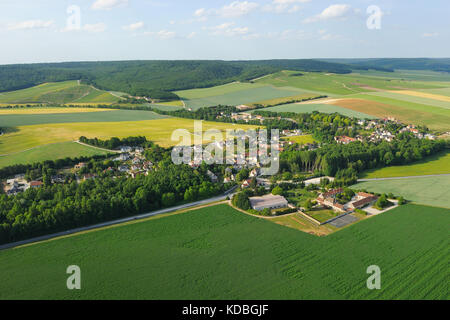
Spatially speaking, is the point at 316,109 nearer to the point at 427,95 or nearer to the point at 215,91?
the point at 427,95

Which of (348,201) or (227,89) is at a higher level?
(227,89)

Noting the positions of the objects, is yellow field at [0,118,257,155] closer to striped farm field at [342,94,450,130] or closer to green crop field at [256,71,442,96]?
striped farm field at [342,94,450,130]

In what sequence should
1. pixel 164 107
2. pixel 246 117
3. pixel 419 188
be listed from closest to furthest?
pixel 419 188
pixel 246 117
pixel 164 107

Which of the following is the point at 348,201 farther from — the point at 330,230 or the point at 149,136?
the point at 149,136

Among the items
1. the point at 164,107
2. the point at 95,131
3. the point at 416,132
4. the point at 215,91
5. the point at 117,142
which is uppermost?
the point at 215,91

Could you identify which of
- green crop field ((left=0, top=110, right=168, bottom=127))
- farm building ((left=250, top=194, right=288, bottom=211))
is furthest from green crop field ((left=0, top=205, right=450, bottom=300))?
green crop field ((left=0, top=110, right=168, bottom=127))

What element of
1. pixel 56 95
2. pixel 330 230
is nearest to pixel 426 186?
pixel 330 230

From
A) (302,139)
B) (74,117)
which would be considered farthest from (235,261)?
(74,117)
